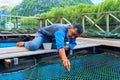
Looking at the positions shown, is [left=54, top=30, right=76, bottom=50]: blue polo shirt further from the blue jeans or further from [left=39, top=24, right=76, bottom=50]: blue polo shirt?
the blue jeans

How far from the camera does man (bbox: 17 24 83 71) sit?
8.36ft

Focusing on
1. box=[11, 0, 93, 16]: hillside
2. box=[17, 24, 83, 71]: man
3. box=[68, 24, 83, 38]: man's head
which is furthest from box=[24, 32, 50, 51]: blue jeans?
box=[11, 0, 93, 16]: hillside

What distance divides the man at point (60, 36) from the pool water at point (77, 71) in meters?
0.31

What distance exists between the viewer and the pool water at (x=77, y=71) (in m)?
2.74

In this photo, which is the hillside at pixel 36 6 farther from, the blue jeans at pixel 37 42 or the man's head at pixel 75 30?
the man's head at pixel 75 30

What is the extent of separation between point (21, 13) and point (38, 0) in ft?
29.1

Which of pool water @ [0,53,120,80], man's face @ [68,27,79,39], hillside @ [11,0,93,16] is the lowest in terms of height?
pool water @ [0,53,120,80]

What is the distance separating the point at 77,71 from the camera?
118 inches

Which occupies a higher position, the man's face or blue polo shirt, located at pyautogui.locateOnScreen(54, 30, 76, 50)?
the man's face

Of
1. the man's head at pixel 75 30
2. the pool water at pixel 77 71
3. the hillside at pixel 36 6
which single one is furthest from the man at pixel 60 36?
the hillside at pixel 36 6

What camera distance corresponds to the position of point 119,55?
385cm

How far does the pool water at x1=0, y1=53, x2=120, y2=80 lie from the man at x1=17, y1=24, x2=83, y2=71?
1.01 ft

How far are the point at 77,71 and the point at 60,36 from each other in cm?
59

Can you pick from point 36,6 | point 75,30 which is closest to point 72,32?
point 75,30
